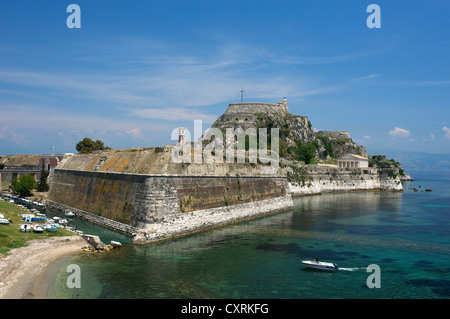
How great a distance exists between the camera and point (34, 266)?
72.4 feet

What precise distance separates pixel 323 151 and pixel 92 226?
93800mm

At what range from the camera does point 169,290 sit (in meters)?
19.3

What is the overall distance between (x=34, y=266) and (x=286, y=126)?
91895 millimetres

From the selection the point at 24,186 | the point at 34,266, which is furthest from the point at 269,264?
the point at 24,186

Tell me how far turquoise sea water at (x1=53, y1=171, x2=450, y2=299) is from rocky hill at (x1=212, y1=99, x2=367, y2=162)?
58269 mm

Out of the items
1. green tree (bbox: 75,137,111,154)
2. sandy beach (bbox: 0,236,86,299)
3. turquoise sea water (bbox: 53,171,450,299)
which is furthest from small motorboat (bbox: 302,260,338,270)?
green tree (bbox: 75,137,111,154)

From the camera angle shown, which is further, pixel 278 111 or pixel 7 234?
pixel 278 111

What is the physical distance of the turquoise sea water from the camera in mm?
19469

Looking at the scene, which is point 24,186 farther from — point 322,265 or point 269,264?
point 322,265

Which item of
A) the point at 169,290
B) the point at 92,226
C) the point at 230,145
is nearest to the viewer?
the point at 169,290

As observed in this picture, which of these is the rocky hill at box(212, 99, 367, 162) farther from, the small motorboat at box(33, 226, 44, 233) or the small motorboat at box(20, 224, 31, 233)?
the small motorboat at box(20, 224, 31, 233)

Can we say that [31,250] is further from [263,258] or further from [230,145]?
[230,145]
